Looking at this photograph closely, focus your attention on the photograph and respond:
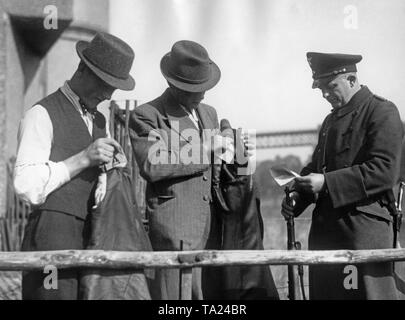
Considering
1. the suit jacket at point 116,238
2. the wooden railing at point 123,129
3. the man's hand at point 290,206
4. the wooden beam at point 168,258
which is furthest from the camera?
the wooden railing at point 123,129

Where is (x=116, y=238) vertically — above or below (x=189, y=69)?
below

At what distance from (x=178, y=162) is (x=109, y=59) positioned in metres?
0.69

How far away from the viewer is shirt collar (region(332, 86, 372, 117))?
3.85 metres

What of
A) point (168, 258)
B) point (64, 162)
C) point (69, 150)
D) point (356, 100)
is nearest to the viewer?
point (168, 258)

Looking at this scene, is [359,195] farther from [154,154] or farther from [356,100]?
[154,154]

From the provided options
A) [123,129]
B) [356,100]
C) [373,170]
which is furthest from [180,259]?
[123,129]

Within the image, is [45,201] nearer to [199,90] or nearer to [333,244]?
[199,90]

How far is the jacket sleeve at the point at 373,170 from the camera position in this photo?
11.9 feet

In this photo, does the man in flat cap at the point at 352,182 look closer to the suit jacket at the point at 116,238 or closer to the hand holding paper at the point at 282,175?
the hand holding paper at the point at 282,175

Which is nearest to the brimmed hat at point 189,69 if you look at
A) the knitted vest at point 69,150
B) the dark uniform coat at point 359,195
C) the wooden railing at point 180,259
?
the knitted vest at point 69,150

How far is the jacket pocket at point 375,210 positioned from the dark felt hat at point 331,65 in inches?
31.2

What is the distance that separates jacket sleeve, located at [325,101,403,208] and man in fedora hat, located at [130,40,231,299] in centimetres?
72

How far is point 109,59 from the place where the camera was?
348cm
